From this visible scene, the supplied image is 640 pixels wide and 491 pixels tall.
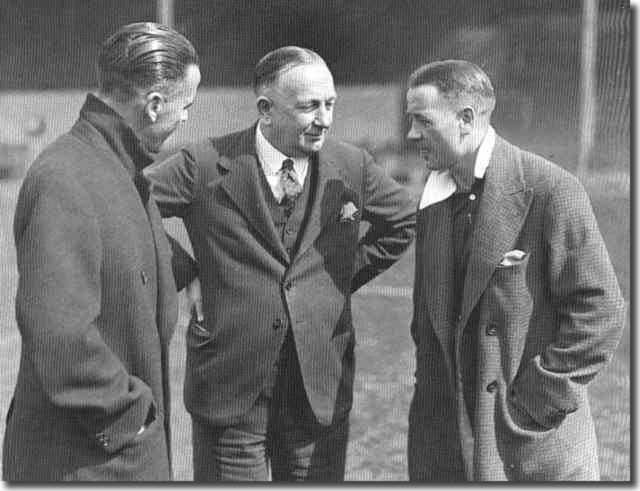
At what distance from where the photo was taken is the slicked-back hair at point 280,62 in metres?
2.42

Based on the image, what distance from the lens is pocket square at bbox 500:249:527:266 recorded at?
216 cm

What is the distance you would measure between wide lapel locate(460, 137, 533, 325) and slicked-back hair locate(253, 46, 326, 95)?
0.55m

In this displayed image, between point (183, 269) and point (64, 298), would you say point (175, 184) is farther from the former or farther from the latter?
point (64, 298)

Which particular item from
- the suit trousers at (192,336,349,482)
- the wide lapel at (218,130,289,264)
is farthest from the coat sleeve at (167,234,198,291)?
the suit trousers at (192,336,349,482)

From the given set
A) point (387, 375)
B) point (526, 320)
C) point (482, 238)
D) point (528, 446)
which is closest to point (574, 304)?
point (526, 320)

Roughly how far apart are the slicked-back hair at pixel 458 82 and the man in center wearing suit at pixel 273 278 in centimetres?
28

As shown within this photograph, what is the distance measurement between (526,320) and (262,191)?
737 millimetres

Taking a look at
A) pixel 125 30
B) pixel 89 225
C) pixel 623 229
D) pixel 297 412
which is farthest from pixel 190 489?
pixel 623 229

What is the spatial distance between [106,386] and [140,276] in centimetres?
22

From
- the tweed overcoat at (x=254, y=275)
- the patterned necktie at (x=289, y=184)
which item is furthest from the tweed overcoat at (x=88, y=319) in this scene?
the patterned necktie at (x=289, y=184)

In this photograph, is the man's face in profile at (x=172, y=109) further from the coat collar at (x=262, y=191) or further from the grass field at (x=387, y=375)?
the grass field at (x=387, y=375)

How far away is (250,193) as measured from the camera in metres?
2.46

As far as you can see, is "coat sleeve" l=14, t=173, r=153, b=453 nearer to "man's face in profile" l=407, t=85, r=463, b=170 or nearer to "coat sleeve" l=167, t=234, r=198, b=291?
"coat sleeve" l=167, t=234, r=198, b=291

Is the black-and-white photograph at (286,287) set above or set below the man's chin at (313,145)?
below
